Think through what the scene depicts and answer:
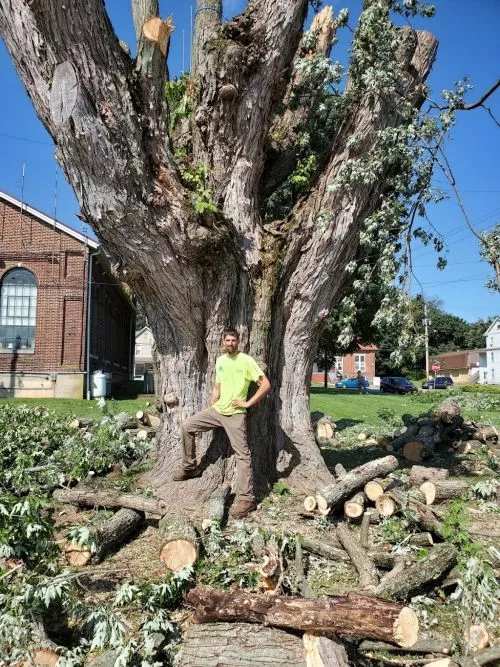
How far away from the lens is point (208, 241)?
5.42 metres

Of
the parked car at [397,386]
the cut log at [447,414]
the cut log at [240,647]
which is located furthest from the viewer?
the parked car at [397,386]

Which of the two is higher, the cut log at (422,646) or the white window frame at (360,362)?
the white window frame at (360,362)

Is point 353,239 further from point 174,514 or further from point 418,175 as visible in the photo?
point 174,514

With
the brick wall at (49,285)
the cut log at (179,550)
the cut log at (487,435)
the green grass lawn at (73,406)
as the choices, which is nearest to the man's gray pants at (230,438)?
the cut log at (179,550)

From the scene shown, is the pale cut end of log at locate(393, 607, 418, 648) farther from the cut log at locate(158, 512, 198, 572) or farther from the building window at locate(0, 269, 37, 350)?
the building window at locate(0, 269, 37, 350)

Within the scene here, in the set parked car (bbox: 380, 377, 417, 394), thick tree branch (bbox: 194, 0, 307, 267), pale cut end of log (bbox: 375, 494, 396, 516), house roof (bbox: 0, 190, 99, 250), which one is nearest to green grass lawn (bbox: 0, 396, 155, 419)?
house roof (bbox: 0, 190, 99, 250)

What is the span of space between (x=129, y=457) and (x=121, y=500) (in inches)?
91.8

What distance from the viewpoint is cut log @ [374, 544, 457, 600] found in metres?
4.00

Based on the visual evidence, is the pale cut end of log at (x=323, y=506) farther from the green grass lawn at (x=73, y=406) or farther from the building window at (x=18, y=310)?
the building window at (x=18, y=310)

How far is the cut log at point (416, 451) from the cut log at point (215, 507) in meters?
4.42

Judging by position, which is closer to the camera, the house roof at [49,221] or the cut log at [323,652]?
the cut log at [323,652]

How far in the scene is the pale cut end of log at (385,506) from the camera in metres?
5.49

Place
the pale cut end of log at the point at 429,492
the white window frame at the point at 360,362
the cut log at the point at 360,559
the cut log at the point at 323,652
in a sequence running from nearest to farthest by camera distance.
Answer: the cut log at the point at 323,652 → the cut log at the point at 360,559 → the pale cut end of log at the point at 429,492 → the white window frame at the point at 360,362

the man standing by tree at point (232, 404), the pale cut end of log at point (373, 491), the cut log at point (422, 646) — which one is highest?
the man standing by tree at point (232, 404)
